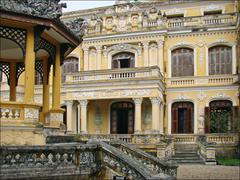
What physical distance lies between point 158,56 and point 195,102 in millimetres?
4500

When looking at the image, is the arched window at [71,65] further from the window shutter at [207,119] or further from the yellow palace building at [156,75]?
the window shutter at [207,119]

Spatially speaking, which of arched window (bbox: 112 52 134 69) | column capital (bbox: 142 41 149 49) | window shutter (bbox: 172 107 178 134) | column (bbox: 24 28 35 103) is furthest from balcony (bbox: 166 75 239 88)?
column (bbox: 24 28 35 103)

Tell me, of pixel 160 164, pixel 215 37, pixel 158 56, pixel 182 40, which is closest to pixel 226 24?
pixel 215 37

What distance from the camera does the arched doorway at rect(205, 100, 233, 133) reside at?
93.8 ft

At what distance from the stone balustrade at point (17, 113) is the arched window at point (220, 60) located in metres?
22.3

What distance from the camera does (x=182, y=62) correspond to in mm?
32156

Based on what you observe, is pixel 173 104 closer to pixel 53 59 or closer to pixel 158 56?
pixel 158 56

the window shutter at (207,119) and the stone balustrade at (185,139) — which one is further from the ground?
the window shutter at (207,119)

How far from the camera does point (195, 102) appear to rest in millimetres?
30859

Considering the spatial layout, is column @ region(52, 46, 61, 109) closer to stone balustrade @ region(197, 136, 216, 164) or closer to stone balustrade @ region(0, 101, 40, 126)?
stone balustrade @ region(0, 101, 40, 126)

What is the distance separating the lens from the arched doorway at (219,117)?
28594mm

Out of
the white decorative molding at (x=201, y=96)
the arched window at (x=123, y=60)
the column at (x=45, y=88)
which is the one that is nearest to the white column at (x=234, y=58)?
the white decorative molding at (x=201, y=96)

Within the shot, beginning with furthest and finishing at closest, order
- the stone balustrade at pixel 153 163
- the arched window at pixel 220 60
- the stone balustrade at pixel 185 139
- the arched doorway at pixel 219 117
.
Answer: the arched window at pixel 220 60 < the stone balustrade at pixel 185 139 < the arched doorway at pixel 219 117 < the stone balustrade at pixel 153 163

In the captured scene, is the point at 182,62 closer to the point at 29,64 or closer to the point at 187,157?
the point at 187,157
